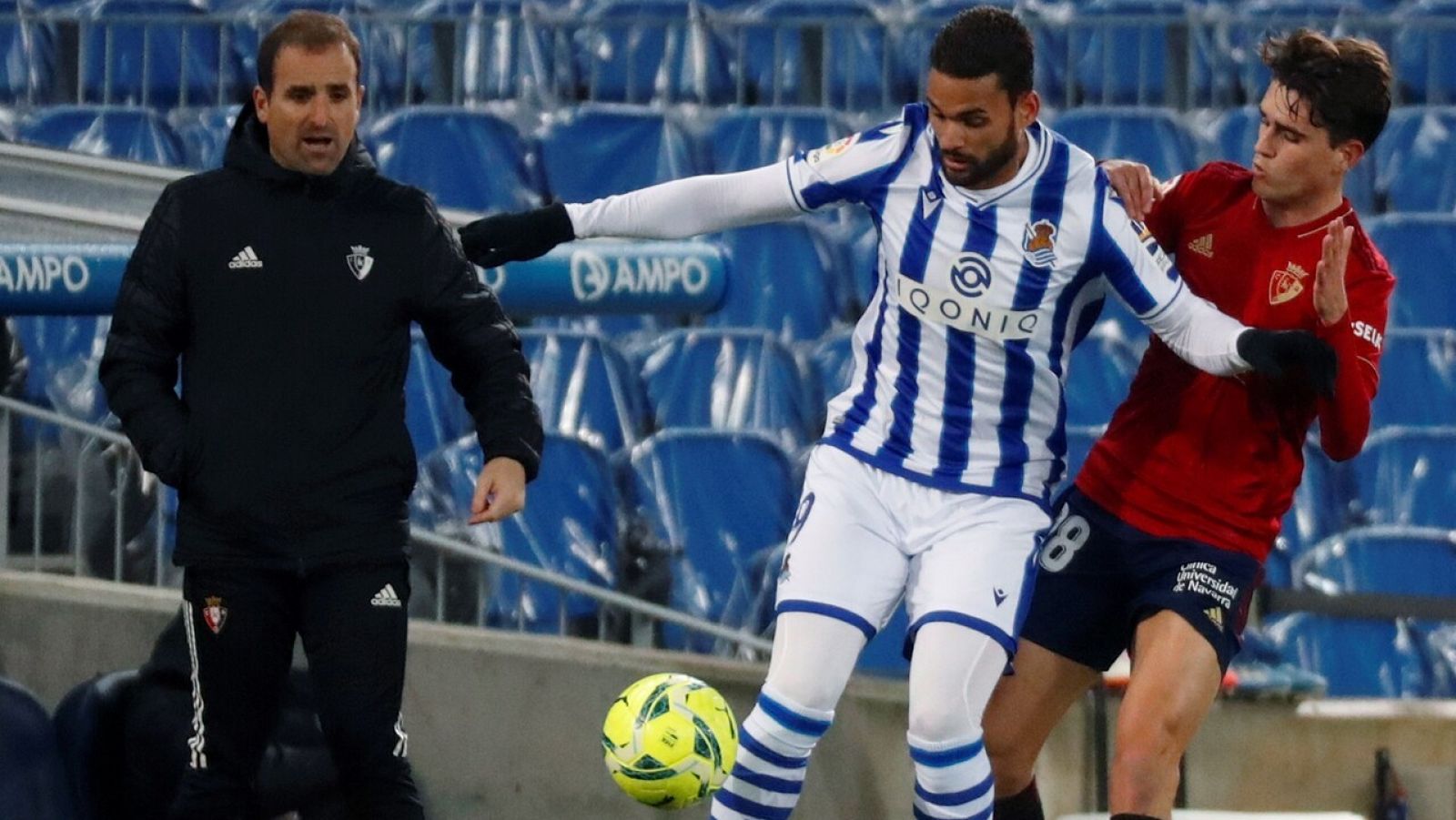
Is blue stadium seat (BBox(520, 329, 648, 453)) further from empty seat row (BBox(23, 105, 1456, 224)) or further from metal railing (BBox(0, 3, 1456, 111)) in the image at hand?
metal railing (BBox(0, 3, 1456, 111))

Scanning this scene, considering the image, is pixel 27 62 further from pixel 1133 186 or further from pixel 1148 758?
pixel 1148 758

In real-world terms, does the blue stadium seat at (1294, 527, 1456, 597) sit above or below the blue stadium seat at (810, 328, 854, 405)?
below

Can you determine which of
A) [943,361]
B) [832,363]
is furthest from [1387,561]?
[943,361]

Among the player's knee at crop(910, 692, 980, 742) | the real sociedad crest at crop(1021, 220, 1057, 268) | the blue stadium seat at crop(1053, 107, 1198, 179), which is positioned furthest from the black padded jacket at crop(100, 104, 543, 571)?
the blue stadium seat at crop(1053, 107, 1198, 179)

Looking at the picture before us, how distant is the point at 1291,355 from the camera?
3961 millimetres

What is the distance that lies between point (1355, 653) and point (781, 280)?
2515 mm

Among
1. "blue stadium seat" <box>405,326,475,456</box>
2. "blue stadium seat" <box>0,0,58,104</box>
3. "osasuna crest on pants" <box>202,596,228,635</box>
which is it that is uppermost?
"blue stadium seat" <box>0,0,58,104</box>

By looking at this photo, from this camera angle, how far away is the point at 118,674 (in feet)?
17.5

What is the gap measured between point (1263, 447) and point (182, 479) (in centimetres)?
207

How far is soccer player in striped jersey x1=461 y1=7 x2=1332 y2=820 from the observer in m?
4.10

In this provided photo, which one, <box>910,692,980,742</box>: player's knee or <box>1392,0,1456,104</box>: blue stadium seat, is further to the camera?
<box>1392,0,1456,104</box>: blue stadium seat

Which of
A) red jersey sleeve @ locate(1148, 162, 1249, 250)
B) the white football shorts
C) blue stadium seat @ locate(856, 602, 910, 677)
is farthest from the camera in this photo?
blue stadium seat @ locate(856, 602, 910, 677)

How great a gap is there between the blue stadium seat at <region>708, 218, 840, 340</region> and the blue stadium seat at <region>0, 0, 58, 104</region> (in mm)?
3162

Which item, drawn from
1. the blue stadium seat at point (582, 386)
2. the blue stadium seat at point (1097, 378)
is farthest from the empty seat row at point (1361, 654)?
the blue stadium seat at point (582, 386)
